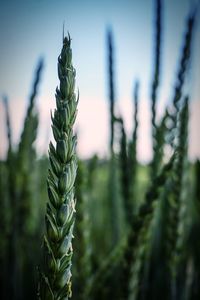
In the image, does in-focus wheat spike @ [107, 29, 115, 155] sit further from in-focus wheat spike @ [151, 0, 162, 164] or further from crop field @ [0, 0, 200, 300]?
in-focus wheat spike @ [151, 0, 162, 164]

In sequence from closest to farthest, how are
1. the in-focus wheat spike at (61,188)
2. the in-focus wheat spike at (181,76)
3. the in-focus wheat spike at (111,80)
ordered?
the in-focus wheat spike at (61,188)
the in-focus wheat spike at (181,76)
the in-focus wheat spike at (111,80)

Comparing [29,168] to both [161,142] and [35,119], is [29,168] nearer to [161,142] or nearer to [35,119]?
[35,119]

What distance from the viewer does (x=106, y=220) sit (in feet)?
5.25

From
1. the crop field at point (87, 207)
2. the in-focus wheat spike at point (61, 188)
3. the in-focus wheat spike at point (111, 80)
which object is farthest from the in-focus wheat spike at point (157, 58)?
the in-focus wheat spike at point (61, 188)

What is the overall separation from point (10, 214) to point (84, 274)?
43 cm

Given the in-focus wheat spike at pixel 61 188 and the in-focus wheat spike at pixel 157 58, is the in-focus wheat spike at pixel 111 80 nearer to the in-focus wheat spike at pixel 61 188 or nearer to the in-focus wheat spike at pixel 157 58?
the in-focus wheat spike at pixel 157 58

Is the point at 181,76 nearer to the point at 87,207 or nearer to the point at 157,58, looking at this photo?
the point at 157,58

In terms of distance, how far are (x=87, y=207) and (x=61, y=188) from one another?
0.58 meters

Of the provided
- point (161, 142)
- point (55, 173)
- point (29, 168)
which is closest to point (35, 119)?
point (29, 168)

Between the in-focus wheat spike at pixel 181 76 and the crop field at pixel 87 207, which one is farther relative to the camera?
the in-focus wheat spike at pixel 181 76

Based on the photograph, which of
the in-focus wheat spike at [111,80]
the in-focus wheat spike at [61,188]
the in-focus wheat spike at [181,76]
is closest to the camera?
the in-focus wheat spike at [61,188]

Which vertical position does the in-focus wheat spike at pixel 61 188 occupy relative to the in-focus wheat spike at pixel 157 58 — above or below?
below

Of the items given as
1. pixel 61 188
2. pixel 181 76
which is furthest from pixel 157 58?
pixel 61 188

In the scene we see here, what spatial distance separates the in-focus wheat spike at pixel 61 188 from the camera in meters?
0.34
